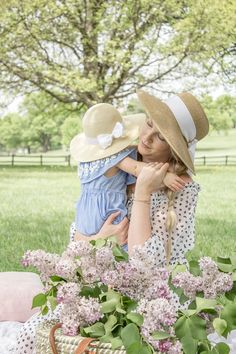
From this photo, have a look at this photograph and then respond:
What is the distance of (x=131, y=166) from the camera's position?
2.75m

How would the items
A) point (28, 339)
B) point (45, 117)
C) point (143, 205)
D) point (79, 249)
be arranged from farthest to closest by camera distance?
point (45, 117) → point (143, 205) → point (28, 339) → point (79, 249)

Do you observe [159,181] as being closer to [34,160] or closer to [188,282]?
[188,282]

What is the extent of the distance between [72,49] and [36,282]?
15.1 m

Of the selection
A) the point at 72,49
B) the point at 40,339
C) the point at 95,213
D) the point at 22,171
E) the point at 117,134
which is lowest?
the point at 22,171

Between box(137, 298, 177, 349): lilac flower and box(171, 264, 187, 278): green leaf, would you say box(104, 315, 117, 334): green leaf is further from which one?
box(171, 264, 187, 278): green leaf

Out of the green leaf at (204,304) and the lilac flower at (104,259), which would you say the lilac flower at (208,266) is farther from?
the lilac flower at (104,259)

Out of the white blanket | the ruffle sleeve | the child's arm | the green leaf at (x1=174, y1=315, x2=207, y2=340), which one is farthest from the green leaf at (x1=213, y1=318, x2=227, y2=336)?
the white blanket

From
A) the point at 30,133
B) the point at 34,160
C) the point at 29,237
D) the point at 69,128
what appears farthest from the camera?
the point at 30,133

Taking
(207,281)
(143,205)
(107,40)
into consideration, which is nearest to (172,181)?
(143,205)

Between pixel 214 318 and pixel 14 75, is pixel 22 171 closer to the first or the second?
pixel 14 75

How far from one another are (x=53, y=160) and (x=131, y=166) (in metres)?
22.4

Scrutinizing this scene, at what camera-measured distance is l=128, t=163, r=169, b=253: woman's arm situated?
2.54 m

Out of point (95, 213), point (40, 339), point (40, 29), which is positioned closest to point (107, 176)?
point (95, 213)

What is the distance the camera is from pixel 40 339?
1979 mm
